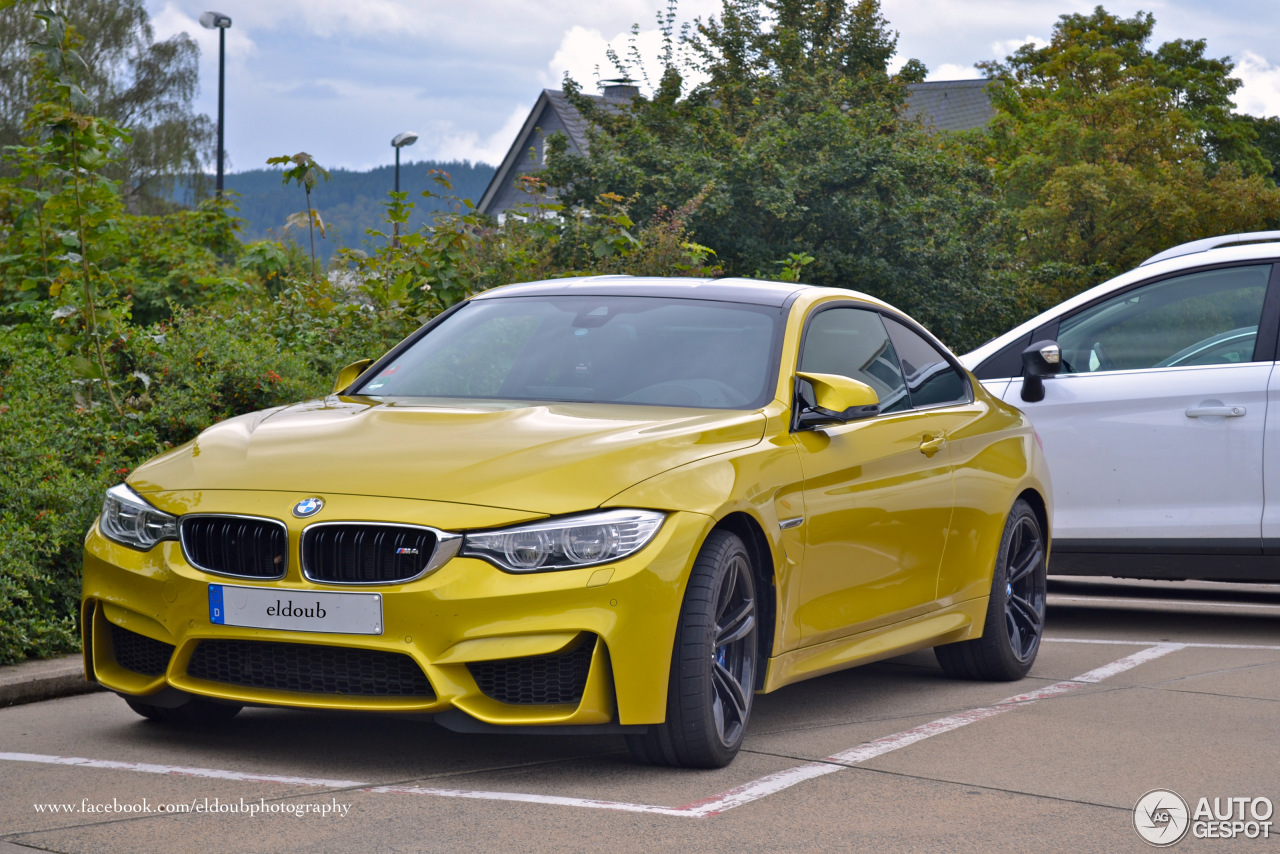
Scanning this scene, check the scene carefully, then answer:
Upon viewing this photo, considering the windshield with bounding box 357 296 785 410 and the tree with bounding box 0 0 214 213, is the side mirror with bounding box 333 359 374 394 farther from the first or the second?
the tree with bounding box 0 0 214 213

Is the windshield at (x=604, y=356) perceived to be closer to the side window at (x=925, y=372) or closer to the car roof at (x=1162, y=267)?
the side window at (x=925, y=372)

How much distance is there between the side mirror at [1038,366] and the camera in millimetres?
8328

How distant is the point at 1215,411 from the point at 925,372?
2229 millimetres

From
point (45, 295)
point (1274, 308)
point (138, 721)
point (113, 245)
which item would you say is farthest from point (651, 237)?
point (138, 721)

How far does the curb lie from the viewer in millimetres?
6141

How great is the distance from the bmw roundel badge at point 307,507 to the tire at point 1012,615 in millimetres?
3184

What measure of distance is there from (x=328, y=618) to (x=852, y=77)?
27572 mm

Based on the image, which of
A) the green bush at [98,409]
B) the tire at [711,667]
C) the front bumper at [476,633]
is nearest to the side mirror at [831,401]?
the tire at [711,667]

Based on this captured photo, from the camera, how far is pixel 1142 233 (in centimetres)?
2977

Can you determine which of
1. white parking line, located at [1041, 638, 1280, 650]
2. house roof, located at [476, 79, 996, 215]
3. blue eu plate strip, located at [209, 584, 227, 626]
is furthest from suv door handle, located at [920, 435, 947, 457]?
house roof, located at [476, 79, 996, 215]

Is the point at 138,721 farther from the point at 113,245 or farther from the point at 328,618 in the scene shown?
the point at 113,245

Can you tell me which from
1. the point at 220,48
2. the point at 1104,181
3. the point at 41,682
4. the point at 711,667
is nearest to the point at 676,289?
the point at 711,667

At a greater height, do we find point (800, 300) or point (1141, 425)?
point (800, 300)

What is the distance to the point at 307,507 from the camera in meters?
4.61
